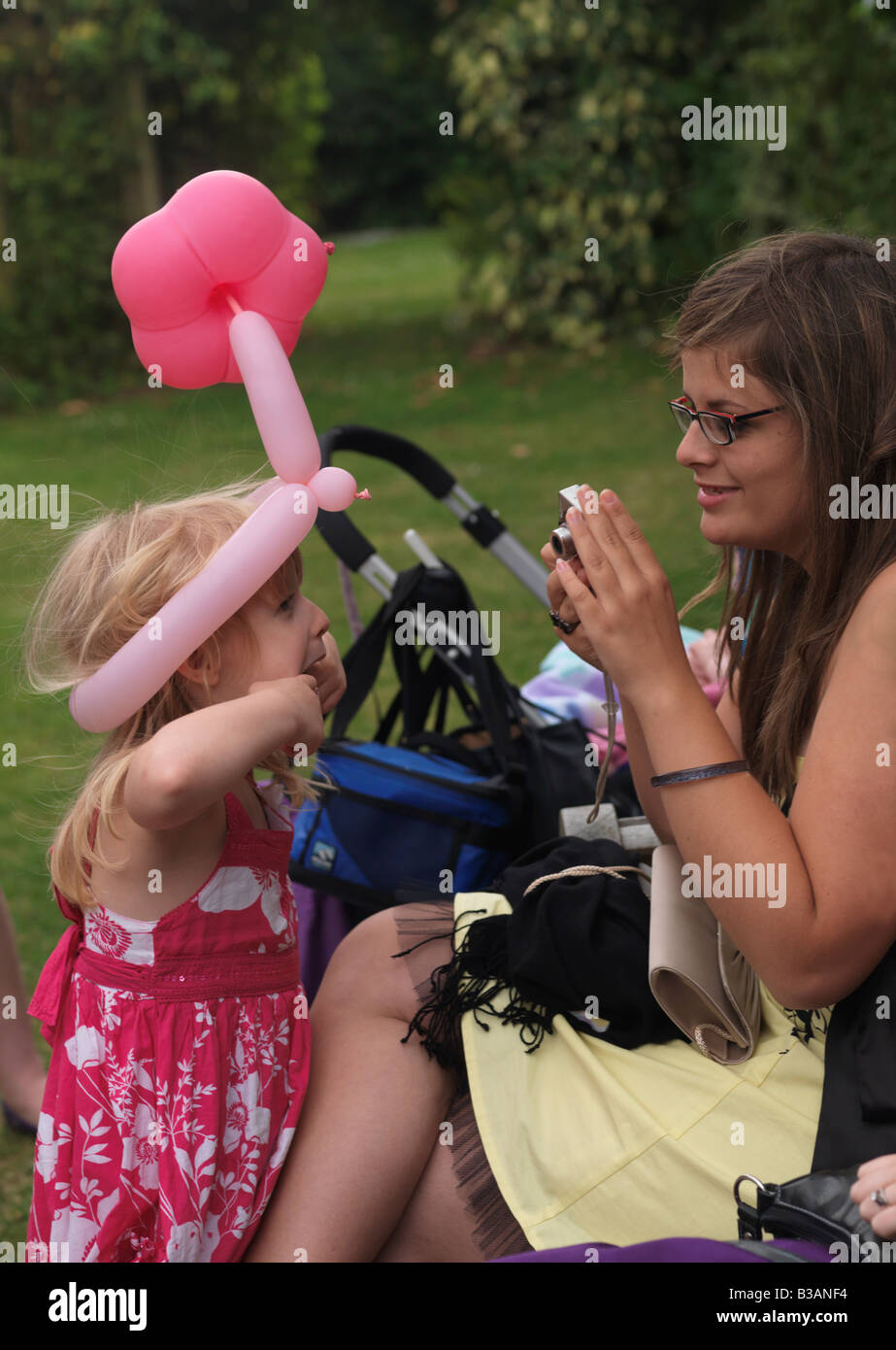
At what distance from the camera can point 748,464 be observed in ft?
5.60

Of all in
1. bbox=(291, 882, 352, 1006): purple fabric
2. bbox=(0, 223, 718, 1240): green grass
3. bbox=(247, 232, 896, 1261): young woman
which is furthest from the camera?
bbox=(291, 882, 352, 1006): purple fabric

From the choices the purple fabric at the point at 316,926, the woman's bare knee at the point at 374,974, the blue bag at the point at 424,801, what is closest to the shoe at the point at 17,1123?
the purple fabric at the point at 316,926

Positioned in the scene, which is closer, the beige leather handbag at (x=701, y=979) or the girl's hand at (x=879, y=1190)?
the girl's hand at (x=879, y=1190)

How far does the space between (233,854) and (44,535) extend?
53 centimetres

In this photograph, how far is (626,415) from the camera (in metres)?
8.04

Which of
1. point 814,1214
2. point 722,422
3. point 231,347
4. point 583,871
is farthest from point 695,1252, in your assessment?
point 231,347

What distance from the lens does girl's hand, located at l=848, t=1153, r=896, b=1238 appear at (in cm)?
134

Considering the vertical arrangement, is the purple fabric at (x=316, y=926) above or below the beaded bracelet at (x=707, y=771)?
below

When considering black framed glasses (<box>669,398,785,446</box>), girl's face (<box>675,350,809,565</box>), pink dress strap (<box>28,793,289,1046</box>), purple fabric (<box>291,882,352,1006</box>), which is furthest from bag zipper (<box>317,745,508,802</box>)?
black framed glasses (<box>669,398,785,446</box>)

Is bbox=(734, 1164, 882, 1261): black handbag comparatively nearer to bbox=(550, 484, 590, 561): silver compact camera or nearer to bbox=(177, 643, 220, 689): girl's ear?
bbox=(550, 484, 590, 561): silver compact camera

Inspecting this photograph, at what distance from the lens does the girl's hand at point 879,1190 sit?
1.34m

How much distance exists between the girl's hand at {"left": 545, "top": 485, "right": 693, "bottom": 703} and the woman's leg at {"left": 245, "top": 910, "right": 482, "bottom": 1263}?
2.00 feet

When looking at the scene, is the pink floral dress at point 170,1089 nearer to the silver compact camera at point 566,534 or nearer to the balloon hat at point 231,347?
the balloon hat at point 231,347
